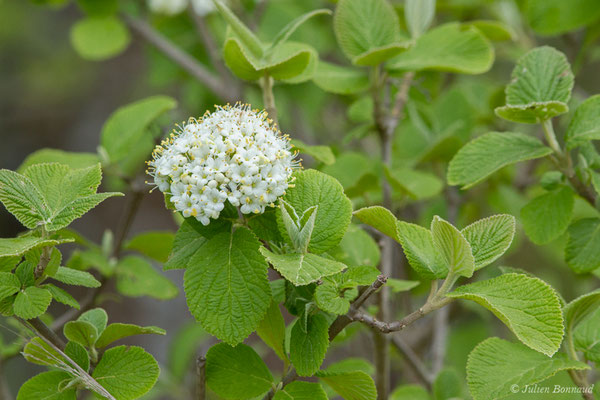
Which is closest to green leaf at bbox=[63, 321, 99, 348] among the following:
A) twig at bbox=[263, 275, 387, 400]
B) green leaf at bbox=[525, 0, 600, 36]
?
twig at bbox=[263, 275, 387, 400]

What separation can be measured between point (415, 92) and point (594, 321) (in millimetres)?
705

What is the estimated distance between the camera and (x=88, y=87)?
13.6 feet

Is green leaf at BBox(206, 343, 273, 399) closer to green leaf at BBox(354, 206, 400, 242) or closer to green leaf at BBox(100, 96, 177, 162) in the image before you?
green leaf at BBox(354, 206, 400, 242)

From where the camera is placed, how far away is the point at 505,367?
0.94 metres

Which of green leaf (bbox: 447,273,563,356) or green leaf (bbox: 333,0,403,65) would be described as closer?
→ green leaf (bbox: 447,273,563,356)

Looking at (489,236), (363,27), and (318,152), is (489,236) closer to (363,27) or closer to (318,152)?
(318,152)

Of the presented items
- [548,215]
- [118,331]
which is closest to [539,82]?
[548,215]

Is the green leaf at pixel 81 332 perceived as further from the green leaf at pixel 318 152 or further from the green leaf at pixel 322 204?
the green leaf at pixel 318 152

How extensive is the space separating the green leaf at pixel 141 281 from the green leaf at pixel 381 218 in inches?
21.9

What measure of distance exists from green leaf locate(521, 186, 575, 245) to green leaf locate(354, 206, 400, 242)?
1.17 feet

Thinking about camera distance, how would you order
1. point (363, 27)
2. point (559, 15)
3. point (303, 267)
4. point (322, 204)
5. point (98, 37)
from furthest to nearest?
point (98, 37) → point (559, 15) → point (363, 27) → point (322, 204) → point (303, 267)

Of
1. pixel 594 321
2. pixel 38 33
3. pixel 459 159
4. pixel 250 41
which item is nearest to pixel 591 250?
pixel 594 321

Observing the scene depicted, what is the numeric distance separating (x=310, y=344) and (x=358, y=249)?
1.08 ft

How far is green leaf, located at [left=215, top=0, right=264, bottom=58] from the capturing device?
1.03m
